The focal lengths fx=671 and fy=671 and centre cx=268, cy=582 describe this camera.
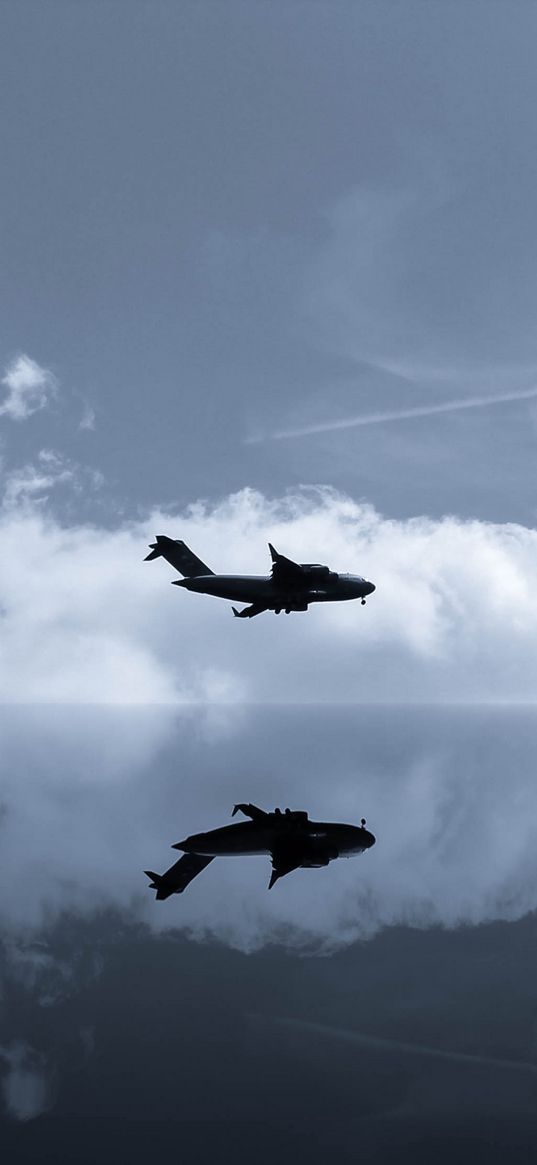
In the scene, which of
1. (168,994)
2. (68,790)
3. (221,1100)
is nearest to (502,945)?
(168,994)

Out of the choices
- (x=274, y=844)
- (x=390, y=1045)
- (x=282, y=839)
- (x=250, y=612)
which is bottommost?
(x=390, y=1045)

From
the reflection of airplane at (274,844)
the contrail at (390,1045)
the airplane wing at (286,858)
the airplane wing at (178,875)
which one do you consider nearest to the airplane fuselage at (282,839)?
the reflection of airplane at (274,844)

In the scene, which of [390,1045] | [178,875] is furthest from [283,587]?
[390,1045]

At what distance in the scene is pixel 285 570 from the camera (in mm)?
75062

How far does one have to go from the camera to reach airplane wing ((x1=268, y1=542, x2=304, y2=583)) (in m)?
73.4

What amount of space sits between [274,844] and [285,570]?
39831 mm

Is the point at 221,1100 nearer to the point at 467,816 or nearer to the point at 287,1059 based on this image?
the point at 287,1059

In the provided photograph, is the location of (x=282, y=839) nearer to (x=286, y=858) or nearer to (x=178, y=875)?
(x=286, y=858)

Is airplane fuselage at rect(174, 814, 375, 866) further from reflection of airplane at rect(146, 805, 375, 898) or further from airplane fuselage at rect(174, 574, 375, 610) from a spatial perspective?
airplane fuselage at rect(174, 574, 375, 610)

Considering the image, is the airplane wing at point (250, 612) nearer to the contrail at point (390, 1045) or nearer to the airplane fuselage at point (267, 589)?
the airplane fuselage at point (267, 589)

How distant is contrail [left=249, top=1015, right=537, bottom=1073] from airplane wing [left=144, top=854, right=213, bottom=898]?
1345 cm

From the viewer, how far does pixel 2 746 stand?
480ft

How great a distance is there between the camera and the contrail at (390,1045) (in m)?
15.6

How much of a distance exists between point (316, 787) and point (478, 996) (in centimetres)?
5089
